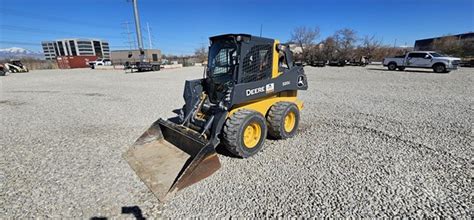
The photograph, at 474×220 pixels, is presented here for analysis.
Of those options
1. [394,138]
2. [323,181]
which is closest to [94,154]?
[323,181]

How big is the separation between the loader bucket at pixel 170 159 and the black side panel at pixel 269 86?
3.16ft

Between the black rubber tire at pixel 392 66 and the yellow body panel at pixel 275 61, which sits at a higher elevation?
the yellow body panel at pixel 275 61

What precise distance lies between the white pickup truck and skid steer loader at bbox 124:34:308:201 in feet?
60.4

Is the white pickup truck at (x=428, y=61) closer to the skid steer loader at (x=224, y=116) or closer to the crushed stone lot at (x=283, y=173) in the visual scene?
the crushed stone lot at (x=283, y=173)

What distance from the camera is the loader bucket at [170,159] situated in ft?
9.36

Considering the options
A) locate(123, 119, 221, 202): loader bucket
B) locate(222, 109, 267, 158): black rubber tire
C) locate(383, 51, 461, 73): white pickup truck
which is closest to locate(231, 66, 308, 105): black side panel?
locate(222, 109, 267, 158): black rubber tire

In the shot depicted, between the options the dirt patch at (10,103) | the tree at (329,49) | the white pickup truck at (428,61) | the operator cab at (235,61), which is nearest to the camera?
the operator cab at (235,61)

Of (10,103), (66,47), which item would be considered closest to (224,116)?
(10,103)

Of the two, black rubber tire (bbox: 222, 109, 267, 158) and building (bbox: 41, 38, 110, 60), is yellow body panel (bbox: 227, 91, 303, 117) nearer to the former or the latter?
black rubber tire (bbox: 222, 109, 267, 158)

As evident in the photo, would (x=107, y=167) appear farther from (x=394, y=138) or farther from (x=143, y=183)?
(x=394, y=138)

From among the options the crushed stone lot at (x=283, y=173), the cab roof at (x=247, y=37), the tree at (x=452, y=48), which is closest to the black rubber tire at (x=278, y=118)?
the crushed stone lot at (x=283, y=173)

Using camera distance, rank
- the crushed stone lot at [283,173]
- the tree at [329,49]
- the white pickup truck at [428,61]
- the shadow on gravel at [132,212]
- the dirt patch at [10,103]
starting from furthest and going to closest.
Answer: the tree at [329,49], the white pickup truck at [428,61], the dirt patch at [10,103], the crushed stone lot at [283,173], the shadow on gravel at [132,212]

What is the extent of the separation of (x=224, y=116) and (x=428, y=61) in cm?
2106

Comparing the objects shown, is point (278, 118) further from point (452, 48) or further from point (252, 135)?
point (452, 48)
